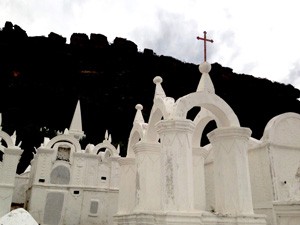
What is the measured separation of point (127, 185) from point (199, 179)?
267 centimetres

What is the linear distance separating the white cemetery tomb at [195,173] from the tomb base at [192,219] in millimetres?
18

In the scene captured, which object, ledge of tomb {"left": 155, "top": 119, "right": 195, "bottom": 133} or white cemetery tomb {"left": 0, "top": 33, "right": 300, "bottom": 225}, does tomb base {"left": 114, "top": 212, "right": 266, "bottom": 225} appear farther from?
ledge of tomb {"left": 155, "top": 119, "right": 195, "bottom": 133}

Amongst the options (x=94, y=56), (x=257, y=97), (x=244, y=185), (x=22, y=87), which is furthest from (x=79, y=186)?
(x=257, y=97)

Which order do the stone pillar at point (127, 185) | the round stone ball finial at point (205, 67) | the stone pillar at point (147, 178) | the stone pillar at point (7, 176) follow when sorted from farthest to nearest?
the stone pillar at point (7, 176) → the stone pillar at point (127, 185) → the stone pillar at point (147, 178) → the round stone ball finial at point (205, 67)

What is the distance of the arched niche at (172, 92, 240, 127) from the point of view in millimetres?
6654

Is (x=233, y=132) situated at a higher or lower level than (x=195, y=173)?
higher

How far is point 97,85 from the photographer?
71375 millimetres

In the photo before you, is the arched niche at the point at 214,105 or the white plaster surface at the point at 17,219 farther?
the arched niche at the point at 214,105

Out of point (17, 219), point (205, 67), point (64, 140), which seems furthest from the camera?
point (64, 140)

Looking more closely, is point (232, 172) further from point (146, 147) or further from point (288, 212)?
point (288, 212)

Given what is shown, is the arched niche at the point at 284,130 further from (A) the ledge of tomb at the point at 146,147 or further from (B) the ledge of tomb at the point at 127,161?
(B) the ledge of tomb at the point at 127,161

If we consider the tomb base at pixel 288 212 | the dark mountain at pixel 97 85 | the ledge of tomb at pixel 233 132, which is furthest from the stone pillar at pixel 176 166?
the dark mountain at pixel 97 85

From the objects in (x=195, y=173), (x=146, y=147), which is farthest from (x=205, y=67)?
(x=195, y=173)

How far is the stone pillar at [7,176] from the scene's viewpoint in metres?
16.4
